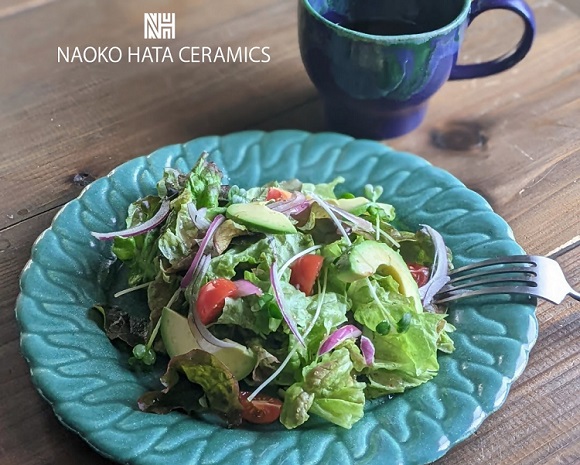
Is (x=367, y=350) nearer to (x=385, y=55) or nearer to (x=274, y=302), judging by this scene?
(x=274, y=302)

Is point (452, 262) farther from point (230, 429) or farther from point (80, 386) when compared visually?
point (80, 386)

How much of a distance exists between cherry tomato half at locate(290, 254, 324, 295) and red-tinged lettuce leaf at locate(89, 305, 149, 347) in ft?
0.72

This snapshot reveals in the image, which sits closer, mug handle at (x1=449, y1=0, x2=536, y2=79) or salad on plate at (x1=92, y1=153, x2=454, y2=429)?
salad on plate at (x1=92, y1=153, x2=454, y2=429)

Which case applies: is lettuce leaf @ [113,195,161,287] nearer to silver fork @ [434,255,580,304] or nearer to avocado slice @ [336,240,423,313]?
avocado slice @ [336,240,423,313]

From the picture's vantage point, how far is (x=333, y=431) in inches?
38.4

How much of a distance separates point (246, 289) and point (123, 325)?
7.3 inches

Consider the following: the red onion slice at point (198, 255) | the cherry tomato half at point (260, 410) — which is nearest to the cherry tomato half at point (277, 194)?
the red onion slice at point (198, 255)

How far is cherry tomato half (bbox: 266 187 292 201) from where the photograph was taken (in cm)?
120

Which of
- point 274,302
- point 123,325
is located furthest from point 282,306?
point 123,325

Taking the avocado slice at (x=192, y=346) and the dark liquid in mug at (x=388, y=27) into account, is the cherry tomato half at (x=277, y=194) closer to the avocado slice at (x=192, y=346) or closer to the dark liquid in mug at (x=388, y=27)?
the avocado slice at (x=192, y=346)

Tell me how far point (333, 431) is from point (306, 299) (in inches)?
7.4

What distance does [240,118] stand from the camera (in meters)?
1.54

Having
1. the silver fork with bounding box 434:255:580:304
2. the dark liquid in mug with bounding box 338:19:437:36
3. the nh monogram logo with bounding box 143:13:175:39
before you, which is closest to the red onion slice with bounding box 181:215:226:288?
the silver fork with bounding box 434:255:580:304

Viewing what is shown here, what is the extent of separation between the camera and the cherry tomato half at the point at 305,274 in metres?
1.10
